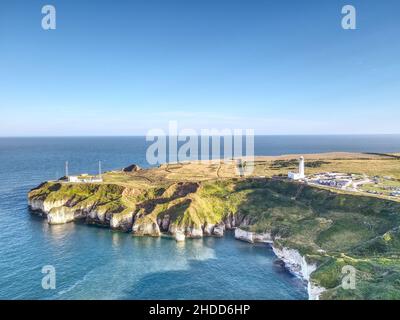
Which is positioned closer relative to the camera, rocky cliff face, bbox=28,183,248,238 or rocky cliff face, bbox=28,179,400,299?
rocky cliff face, bbox=28,179,400,299

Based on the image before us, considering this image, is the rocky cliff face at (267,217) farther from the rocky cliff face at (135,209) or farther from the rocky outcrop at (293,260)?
the rocky cliff face at (135,209)

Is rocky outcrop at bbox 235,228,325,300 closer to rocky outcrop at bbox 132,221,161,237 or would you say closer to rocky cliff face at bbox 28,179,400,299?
rocky cliff face at bbox 28,179,400,299

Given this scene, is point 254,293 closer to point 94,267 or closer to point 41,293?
point 94,267

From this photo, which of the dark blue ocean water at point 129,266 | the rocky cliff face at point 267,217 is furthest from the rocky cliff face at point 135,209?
the dark blue ocean water at point 129,266

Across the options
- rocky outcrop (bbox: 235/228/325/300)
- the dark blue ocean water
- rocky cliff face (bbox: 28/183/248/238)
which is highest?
rocky cliff face (bbox: 28/183/248/238)

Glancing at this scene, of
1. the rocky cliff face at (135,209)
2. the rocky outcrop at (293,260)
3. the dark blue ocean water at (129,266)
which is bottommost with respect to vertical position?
the dark blue ocean water at (129,266)

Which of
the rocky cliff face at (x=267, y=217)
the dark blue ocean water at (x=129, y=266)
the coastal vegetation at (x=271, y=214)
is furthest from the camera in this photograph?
the rocky cliff face at (x=267, y=217)

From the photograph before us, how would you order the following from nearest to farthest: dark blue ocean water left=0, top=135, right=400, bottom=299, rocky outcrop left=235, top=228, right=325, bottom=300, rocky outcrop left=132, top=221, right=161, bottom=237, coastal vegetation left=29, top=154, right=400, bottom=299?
1. rocky outcrop left=235, top=228, right=325, bottom=300
2. coastal vegetation left=29, top=154, right=400, bottom=299
3. dark blue ocean water left=0, top=135, right=400, bottom=299
4. rocky outcrop left=132, top=221, right=161, bottom=237

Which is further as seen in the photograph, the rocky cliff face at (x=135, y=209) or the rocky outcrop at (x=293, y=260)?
the rocky cliff face at (x=135, y=209)

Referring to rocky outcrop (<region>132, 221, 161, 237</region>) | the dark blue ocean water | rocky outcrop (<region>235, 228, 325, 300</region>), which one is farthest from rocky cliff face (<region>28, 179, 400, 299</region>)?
the dark blue ocean water

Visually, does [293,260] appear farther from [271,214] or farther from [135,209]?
[135,209]

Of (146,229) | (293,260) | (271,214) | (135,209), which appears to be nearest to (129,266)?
(146,229)
